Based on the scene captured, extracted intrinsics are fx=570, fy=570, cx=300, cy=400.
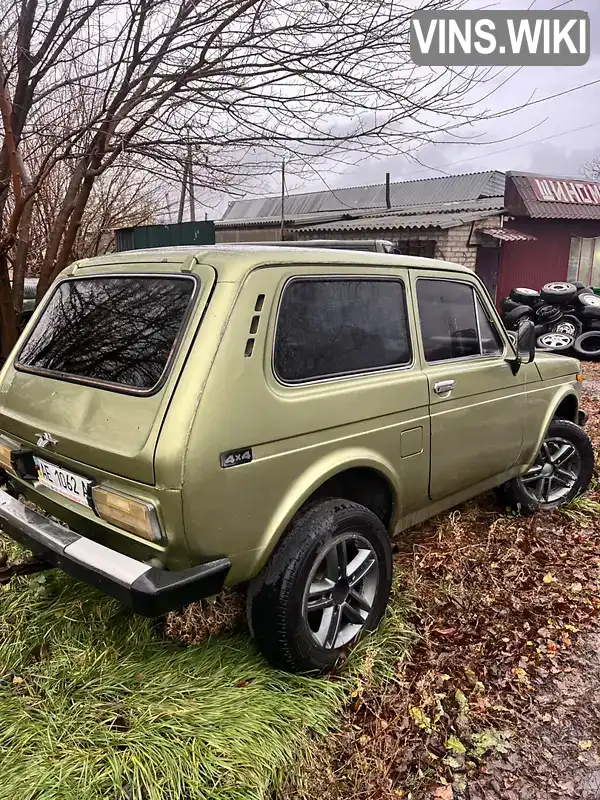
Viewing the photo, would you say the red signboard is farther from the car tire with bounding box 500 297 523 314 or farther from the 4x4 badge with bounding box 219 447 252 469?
the 4x4 badge with bounding box 219 447 252 469

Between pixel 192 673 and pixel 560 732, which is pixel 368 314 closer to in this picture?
pixel 192 673

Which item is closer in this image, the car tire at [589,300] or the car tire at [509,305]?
the car tire at [589,300]

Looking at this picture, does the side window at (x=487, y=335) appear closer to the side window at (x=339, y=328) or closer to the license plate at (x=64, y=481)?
the side window at (x=339, y=328)

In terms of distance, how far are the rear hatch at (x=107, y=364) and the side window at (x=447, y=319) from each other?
1392mm

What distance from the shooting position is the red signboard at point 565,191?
16062 millimetres

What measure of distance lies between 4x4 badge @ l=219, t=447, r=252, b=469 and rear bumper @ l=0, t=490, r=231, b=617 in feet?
1.20

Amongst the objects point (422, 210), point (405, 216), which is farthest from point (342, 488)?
point (422, 210)

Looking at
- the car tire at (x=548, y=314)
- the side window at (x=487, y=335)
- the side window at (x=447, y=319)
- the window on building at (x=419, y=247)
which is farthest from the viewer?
the window on building at (x=419, y=247)

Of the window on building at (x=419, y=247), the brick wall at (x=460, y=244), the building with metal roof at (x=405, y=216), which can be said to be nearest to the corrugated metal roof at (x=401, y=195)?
the building with metal roof at (x=405, y=216)

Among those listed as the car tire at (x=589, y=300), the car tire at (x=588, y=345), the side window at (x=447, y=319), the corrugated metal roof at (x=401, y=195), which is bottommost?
the car tire at (x=588, y=345)

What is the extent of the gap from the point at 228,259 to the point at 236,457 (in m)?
0.79

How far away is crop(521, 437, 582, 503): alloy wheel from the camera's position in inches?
166

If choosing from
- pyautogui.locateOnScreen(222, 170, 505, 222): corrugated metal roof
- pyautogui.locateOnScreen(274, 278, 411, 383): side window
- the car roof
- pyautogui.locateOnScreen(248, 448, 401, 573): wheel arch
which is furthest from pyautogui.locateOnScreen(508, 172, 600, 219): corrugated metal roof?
pyautogui.locateOnScreen(248, 448, 401, 573): wheel arch

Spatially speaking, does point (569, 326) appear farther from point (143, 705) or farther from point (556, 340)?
point (143, 705)
